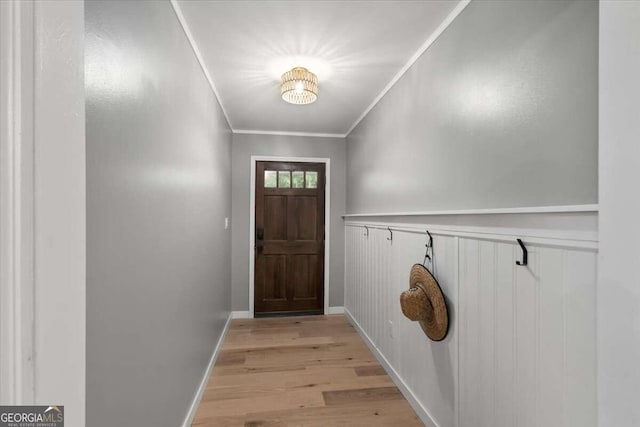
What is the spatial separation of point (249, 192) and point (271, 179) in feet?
1.06

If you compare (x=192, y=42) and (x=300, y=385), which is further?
(x=300, y=385)

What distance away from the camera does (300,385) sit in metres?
2.01

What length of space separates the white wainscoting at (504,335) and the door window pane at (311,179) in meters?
1.80

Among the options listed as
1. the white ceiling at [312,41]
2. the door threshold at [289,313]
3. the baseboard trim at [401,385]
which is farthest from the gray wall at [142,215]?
the door threshold at [289,313]

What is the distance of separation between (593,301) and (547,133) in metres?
0.55

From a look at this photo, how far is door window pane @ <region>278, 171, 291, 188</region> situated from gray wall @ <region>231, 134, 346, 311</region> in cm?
23

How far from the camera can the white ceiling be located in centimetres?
144

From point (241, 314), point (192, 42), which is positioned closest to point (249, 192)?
point (241, 314)

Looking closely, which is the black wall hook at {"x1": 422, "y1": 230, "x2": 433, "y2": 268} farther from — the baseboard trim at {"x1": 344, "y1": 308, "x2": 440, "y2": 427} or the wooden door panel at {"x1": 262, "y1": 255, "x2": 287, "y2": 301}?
the wooden door panel at {"x1": 262, "y1": 255, "x2": 287, "y2": 301}

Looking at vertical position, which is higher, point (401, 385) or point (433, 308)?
point (433, 308)

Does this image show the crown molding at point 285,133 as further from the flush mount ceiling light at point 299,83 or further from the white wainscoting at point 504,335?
the white wainscoting at point 504,335

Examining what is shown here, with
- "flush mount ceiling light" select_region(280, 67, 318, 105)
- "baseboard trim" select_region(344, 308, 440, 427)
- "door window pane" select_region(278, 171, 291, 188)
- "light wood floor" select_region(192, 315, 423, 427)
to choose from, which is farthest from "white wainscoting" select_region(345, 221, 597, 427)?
"door window pane" select_region(278, 171, 291, 188)

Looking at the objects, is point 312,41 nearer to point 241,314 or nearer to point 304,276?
point 304,276

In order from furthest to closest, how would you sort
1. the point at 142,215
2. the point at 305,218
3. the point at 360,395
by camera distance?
the point at 305,218, the point at 360,395, the point at 142,215
